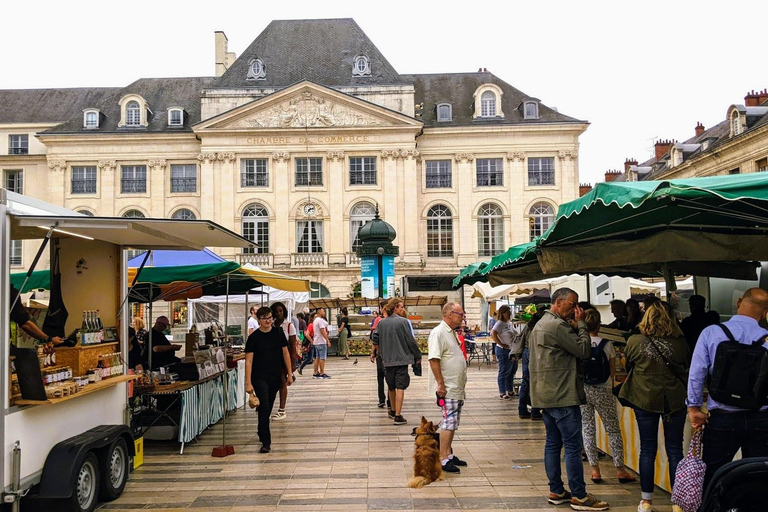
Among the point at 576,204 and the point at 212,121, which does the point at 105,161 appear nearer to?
the point at 212,121

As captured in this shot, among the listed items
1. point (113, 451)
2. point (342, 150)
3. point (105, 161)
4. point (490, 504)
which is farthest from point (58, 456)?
point (105, 161)

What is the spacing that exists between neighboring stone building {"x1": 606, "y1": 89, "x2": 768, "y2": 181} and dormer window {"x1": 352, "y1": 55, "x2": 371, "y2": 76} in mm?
20276

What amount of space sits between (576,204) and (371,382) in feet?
38.3

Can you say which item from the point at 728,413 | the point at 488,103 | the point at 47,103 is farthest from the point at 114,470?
the point at 47,103

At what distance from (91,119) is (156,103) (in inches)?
173

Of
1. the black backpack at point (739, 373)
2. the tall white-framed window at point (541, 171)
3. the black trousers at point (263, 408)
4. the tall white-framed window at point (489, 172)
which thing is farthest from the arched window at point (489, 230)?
the black backpack at point (739, 373)

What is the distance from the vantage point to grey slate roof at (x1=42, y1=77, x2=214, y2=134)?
45.7 metres

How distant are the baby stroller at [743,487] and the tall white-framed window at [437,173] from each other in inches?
1617

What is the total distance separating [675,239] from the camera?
7.78 metres

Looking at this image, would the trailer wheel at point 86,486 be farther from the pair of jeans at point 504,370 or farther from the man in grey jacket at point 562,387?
the pair of jeans at point 504,370

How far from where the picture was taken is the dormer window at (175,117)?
150ft

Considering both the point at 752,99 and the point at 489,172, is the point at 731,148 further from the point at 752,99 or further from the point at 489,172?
the point at 489,172

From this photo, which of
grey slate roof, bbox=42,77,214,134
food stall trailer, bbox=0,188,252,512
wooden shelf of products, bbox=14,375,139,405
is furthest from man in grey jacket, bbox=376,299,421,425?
grey slate roof, bbox=42,77,214,134

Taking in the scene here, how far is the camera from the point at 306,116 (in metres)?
43.4
